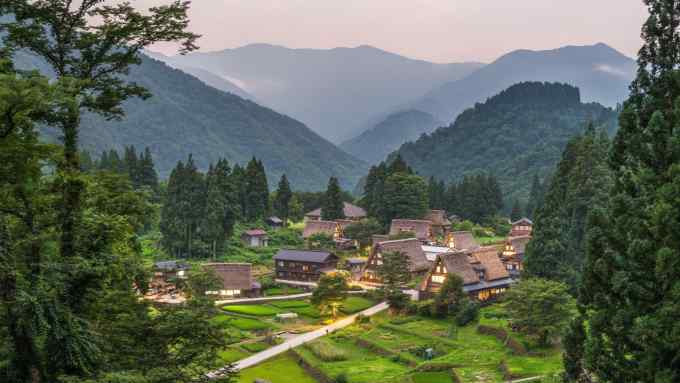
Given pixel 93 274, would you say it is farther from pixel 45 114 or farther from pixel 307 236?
pixel 307 236

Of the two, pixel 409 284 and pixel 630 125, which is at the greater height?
pixel 630 125

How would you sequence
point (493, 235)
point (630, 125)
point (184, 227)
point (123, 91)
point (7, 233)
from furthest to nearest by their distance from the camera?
point (493, 235) → point (184, 227) → point (630, 125) → point (123, 91) → point (7, 233)

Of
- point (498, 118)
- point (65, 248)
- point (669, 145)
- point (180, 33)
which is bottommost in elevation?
point (65, 248)

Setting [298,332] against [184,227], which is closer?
[298,332]

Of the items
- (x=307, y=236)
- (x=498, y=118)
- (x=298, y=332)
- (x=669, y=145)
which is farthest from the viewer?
(x=498, y=118)

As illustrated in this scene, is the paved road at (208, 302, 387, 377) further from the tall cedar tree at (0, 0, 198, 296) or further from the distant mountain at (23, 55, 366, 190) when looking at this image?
the distant mountain at (23, 55, 366, 190)

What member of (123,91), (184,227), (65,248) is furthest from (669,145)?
(184,227)

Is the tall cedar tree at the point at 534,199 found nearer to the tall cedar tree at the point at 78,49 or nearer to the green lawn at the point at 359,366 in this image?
the green lawn at the point at 359,366

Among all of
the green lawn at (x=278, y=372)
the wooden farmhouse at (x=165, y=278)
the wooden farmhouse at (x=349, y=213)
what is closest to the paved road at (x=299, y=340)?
the green lawn at (x=278, y=372)
